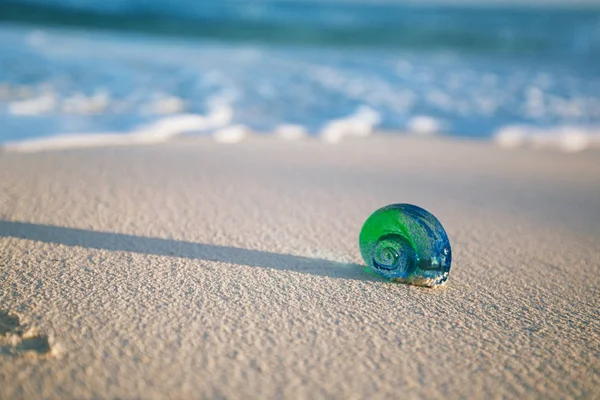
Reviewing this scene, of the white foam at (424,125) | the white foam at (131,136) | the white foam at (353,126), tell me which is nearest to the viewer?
the white foam at (131,136)

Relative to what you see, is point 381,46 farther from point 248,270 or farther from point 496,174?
point 248,270

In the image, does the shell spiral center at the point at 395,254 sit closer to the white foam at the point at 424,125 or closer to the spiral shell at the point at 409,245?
the spiral shell at the point at 409,245

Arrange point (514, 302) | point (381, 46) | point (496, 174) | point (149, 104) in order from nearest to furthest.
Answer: point (514, 302) < point (496, 174) < point (149, 104) < point (381, 46)

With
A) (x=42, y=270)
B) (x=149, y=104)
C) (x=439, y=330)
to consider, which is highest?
(x=149, y=104)

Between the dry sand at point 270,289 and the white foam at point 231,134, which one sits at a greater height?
the white foam at point 231,134

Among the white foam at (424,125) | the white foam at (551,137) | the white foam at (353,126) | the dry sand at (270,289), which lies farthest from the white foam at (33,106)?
the white foam at (551,137)

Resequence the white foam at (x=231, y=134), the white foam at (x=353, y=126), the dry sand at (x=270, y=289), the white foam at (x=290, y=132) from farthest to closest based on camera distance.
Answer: the white foam at (x=353, y=126)
the white foam at (x=290, y=132)
the white foam at (x=231, y=134)
the dry sand at (x=270, y=289)

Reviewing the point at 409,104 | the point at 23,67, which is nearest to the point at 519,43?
the point at 409,104
